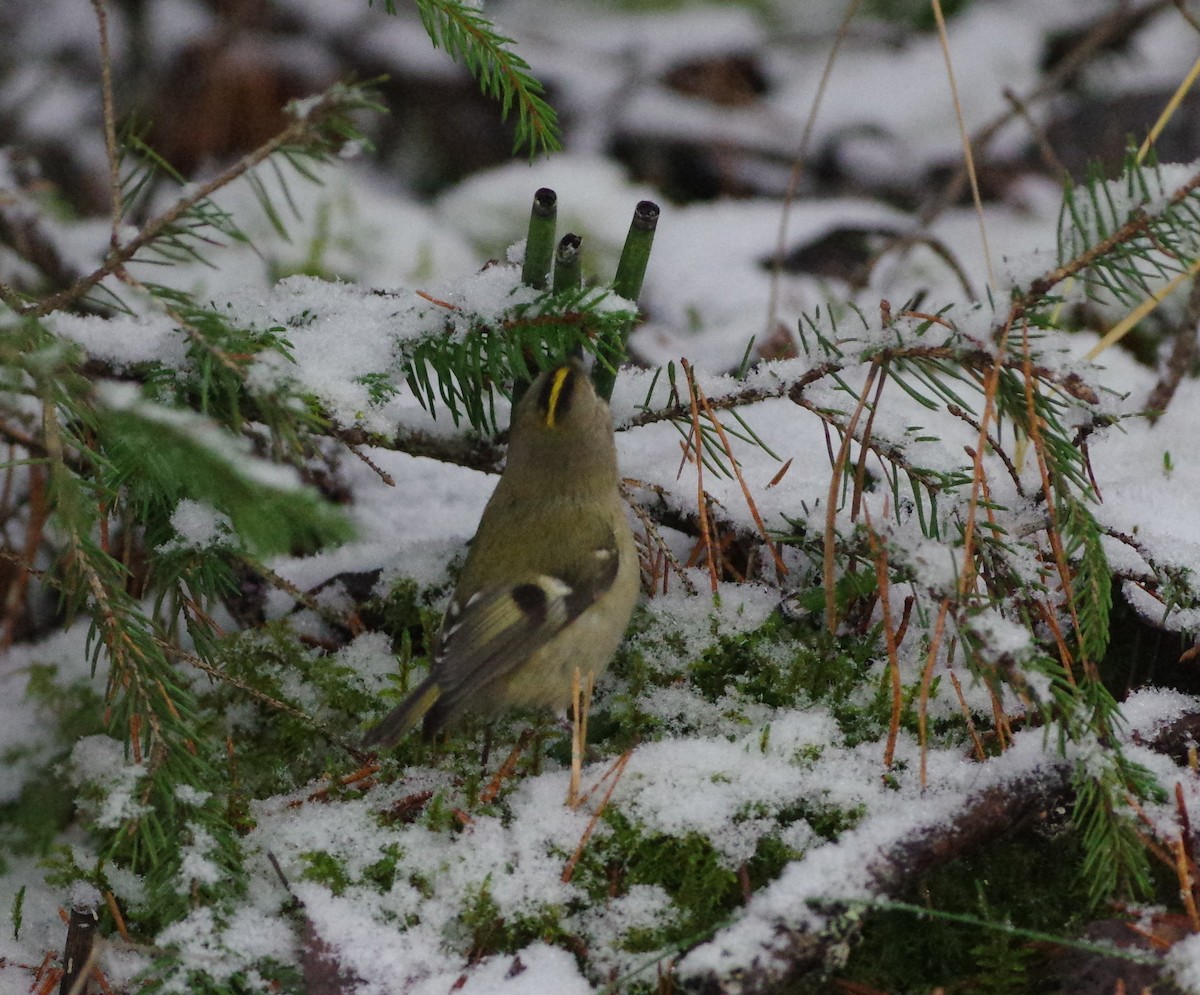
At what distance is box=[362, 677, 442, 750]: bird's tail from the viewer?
2256 mm

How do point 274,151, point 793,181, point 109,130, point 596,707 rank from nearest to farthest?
point 274,151
point 109,130
point 596,707
point 793,181

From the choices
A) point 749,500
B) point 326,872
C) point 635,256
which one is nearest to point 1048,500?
point 749,500

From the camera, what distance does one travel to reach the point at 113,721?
6.46 ft

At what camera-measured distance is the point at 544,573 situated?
2621mm

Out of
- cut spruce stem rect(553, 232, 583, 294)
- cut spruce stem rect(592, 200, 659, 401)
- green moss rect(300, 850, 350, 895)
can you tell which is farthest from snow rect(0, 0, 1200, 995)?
cut spruce stem rect(592, 200, 659, 401)

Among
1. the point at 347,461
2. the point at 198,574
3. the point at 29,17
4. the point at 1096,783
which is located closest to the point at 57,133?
the point at 29,17

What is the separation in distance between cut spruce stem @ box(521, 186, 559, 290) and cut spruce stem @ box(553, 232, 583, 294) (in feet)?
0.12

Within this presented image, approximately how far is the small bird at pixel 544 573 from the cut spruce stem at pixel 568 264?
0.52ft

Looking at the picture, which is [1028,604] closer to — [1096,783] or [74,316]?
[1096,783]

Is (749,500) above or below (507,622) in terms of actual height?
above

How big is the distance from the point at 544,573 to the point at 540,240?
0.70 metres

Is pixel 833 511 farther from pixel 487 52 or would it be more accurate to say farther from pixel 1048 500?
pixel 487 52

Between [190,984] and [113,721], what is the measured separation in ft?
1.41

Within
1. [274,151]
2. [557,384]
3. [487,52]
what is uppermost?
[487,52]
